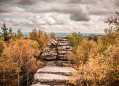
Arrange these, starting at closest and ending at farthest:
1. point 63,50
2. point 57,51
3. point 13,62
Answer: point 13,62 < point 63,50 < point 57,51

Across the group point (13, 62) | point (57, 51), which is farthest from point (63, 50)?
point (13, 62)

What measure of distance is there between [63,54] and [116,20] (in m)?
12.1

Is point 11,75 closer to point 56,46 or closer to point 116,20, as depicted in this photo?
point 56,46

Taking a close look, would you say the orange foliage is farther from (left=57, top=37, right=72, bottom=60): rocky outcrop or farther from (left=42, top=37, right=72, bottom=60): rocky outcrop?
(left=57, top=37, right=72, bottom=60): rocky outcrop

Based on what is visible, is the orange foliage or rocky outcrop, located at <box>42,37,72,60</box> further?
rocky outcrop, located at <box>42,37,72,60</box>

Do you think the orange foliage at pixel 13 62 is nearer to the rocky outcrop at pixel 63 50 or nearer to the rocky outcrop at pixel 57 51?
the rocky outcrop at pixel 57 51

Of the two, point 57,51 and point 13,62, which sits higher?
point 57,51

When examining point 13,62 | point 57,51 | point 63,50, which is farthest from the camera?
point 57,51

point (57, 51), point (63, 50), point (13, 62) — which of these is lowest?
point (13, 62)

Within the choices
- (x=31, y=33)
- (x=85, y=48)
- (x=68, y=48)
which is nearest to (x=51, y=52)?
(x=68, y=48)

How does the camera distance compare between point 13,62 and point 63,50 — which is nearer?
point 13,62

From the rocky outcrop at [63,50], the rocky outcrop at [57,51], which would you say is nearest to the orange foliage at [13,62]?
the rocky outcrop at [57,51]

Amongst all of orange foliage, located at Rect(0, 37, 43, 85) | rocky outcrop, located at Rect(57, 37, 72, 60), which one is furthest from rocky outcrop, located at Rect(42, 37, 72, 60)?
orange foliage, located at Rect(0, 37, 43, 85)

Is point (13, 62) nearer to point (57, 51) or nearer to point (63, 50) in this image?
point (57, 51)
